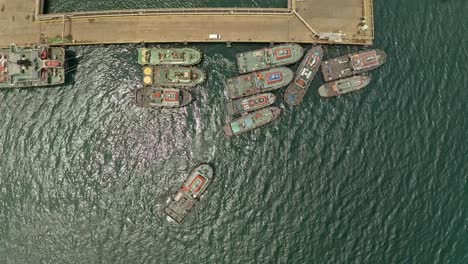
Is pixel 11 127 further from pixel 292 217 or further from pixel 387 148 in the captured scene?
pixel 387 148

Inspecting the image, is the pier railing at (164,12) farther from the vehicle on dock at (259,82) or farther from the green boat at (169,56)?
the vehicle on dock at (259,82)

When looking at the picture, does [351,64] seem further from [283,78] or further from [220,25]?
[220,25]

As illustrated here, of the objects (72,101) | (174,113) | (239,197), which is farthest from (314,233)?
Answer: (72,101)

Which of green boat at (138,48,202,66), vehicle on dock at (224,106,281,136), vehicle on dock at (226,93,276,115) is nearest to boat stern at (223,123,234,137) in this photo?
vehicle on dock at (224,106,281,136)

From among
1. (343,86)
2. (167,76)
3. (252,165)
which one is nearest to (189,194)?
(252,165)

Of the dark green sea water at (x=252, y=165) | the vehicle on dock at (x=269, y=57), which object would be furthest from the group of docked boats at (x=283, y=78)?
the dark green sea water at (x=252, y=165)

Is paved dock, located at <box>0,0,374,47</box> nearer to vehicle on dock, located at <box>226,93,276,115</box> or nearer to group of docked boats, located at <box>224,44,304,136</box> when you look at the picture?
group of docked boats, located at <box>224,44,304,136</box>
